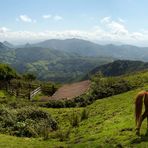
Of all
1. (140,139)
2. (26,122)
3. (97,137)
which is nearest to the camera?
(140,139)

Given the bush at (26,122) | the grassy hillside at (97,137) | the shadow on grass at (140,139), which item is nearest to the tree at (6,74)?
the bush at (26,122)

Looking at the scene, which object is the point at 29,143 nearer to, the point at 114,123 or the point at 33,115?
the point at 114,123

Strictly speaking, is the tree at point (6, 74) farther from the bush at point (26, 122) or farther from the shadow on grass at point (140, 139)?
the shadow on grass at point (140, 139)

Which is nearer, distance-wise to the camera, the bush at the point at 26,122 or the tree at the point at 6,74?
the bush at the point at 26,122

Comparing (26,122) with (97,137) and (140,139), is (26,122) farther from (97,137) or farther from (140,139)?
(140,139)

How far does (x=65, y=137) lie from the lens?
73.8 ft

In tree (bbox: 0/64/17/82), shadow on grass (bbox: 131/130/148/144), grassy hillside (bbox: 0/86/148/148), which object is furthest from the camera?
tree (bbox: 0/64/17/82)

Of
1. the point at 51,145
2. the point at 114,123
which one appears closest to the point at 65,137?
the point at 51,145

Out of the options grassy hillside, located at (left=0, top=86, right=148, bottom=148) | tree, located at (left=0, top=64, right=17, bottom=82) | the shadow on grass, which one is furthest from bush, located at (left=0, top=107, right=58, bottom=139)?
tree, located at (left=0, top=64, right=17, bottom=82)

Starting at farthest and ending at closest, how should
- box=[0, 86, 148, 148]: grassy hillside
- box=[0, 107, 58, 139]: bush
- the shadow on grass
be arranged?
box=[0, 107, 58, 139]: bush, box=[0, 86, 148, 148]: grassy hillside, the shadow on grass

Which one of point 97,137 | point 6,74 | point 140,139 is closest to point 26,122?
point 97,137

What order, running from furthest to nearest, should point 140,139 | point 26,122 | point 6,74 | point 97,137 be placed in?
point 6,74 → point 26,122 → point 97,137 → point 140,139

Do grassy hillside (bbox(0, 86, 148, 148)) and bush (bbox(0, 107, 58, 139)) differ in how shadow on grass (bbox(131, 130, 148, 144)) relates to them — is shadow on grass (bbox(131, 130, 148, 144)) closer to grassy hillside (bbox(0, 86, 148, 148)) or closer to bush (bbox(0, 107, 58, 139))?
grassy hillside (bbox(0, 86, 148, 148))

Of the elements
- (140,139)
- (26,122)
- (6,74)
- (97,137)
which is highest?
(140,139)
